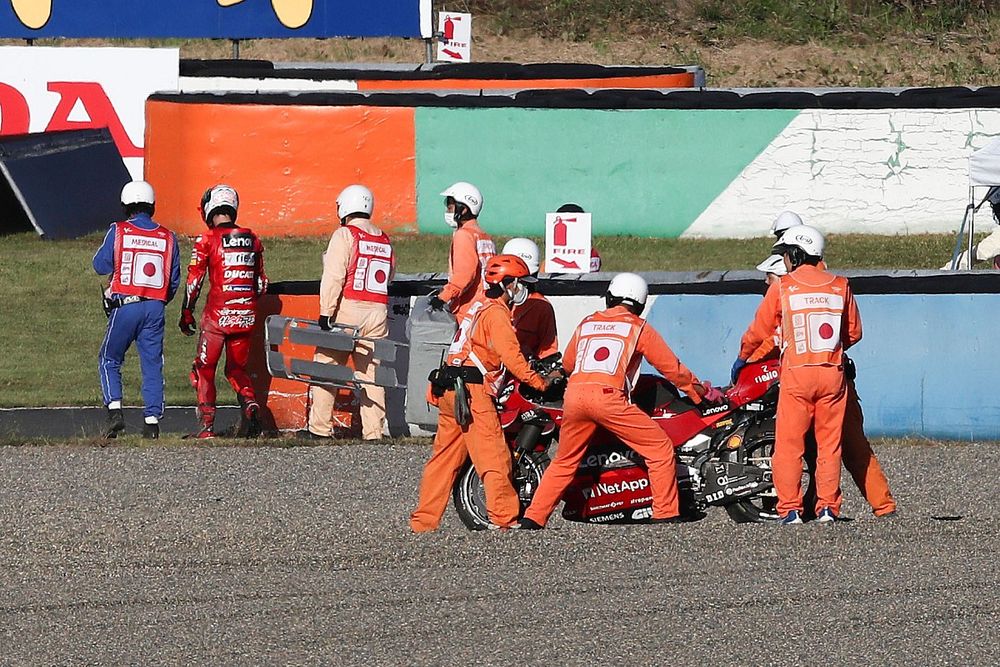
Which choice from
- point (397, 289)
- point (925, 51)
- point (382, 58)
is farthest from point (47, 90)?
point (925, 51)

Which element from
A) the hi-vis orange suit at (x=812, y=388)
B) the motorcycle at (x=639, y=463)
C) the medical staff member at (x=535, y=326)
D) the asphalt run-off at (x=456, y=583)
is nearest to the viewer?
the asphalt run-off at (x=456, y=583)

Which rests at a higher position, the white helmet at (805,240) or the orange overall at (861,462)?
the white helmet at (805,240)

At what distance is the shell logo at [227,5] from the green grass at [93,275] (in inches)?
268

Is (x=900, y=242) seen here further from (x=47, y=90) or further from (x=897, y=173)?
(x=47, y=90)

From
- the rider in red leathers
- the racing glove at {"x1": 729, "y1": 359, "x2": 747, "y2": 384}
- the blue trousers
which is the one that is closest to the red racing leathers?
the rider in red leathers

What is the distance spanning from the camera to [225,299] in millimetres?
13281

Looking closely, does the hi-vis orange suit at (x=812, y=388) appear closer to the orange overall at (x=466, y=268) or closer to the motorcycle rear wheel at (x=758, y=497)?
the motorcycle rear wheel at (x=758, y=497)

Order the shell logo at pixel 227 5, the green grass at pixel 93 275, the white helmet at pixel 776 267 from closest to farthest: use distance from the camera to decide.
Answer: the white helmet at pixel 776 267
the green grass at pixel 93 275
the shell logo at pixel 227 5

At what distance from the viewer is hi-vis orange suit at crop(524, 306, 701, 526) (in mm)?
9805

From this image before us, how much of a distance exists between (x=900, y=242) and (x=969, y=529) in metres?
11.5

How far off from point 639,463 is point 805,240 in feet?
5.08

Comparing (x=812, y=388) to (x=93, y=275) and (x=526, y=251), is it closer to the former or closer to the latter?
(x=526, y=251)

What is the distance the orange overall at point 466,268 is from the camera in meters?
13.0

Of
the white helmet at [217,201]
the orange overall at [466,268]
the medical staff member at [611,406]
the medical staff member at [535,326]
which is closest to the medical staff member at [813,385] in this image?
the medical staff member at [611,406]
